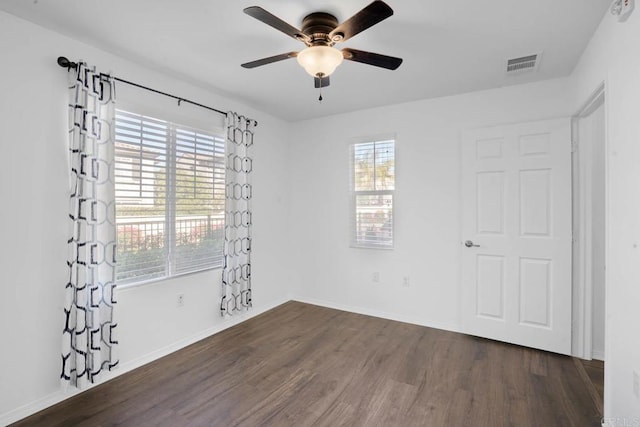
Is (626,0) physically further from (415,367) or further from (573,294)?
(415,367)

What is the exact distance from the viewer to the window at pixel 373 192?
3.73 m

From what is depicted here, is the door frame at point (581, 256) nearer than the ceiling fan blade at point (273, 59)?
No

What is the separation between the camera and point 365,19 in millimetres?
1589

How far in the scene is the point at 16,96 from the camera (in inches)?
78.1

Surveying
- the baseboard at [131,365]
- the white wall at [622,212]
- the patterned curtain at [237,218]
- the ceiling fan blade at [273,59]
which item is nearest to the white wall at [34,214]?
the baseboard at [131,365]

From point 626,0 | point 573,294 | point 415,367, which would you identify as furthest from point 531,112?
point 415,367

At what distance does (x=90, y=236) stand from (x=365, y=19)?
235 cm

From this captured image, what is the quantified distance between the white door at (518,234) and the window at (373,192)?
84 centimetres

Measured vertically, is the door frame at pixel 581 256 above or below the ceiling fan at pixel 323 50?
below

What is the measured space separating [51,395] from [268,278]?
233cm

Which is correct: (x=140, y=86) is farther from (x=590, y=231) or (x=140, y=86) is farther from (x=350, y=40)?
(x=590, y=231)

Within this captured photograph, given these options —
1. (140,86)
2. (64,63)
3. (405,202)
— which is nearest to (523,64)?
(405,202)

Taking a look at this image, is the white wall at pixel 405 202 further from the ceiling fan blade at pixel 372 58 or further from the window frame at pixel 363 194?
the ceiling fan blade at pixel 372 58

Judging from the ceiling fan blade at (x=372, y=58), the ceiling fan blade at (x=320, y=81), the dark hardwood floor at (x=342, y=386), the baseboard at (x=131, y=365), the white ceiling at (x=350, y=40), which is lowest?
the dark hardwood floor at (x=342, y=386)
